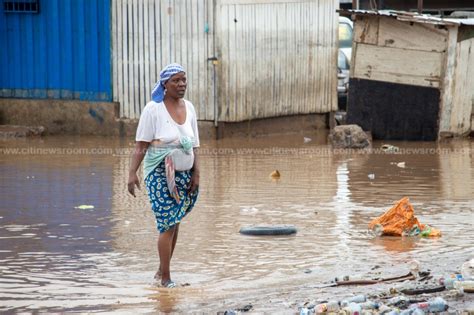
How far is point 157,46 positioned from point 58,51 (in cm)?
178

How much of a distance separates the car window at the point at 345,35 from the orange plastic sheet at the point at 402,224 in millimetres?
13790

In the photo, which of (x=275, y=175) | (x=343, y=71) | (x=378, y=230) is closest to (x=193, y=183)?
(x=378, y=230)

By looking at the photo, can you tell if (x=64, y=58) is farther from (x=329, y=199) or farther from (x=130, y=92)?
(x=329, y=199)

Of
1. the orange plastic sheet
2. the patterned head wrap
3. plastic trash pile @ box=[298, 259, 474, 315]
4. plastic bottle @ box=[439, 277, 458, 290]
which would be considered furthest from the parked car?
plastic trash pile @ box=[298, 259, 474, 315]

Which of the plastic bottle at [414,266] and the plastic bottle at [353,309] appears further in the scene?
the plastic bottle at [414,266]

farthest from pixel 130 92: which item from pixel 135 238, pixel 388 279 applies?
pixel 388 279

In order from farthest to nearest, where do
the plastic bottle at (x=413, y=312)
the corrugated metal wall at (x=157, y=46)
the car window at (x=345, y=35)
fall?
the car window at (x=345, y=35) → the corrugated metal wall at (x=157, y=46) → the plastic bottle at (x=413, y=312)

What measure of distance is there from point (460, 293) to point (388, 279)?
0.93 meters

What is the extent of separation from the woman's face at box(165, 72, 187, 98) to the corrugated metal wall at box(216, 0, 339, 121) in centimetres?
905

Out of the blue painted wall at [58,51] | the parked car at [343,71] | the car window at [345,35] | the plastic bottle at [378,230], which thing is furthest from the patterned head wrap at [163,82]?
the car window at [345,35]

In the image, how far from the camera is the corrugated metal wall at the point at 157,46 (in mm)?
16328

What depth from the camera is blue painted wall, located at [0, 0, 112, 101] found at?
1692 centimetres

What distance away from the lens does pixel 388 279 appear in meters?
7.14

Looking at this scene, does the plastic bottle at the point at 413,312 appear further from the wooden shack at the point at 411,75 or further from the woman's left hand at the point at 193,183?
the wooden shack at the point at 411,75
